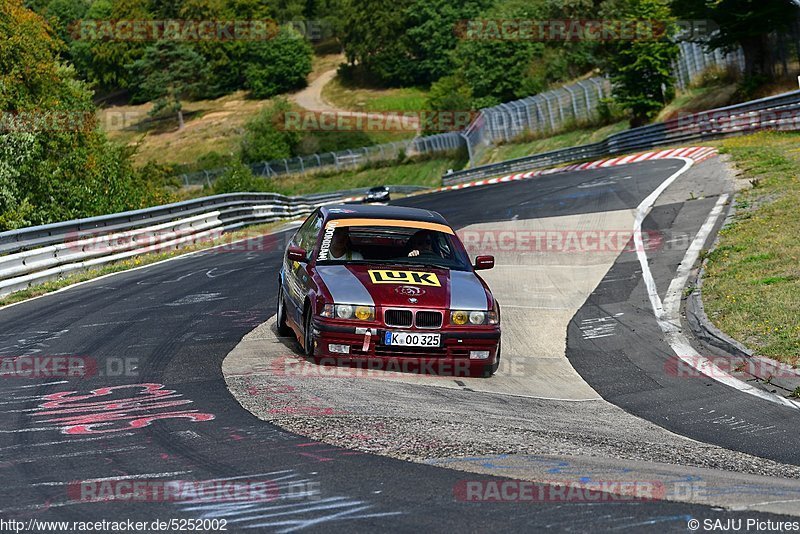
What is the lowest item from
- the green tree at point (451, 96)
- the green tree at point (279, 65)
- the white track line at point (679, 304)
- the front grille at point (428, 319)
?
the white track line at point (679, 304)

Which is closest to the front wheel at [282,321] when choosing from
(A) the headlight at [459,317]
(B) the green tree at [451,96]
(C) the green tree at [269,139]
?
(A) the headlight at [459,317]

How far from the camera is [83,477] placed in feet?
19.6

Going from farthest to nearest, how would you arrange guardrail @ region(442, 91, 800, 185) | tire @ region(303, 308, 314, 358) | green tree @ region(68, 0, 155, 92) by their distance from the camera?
green tree @ region(68, 0, 155, 92), guardrail @ region(442, 91, 800, 185), tire @ region(303, 308, 314, 358)

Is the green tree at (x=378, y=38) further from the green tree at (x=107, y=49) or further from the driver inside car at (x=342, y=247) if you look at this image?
the driver inside car at (x=342, y=247)

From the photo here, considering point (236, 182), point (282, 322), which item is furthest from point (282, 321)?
point (236, 182)

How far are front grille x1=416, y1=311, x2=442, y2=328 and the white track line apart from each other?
2.86 meters

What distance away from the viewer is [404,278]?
10586 millimetres

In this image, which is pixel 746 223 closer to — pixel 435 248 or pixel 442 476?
pixel 435 248

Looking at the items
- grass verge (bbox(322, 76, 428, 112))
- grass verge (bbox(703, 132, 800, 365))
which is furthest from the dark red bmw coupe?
grass verge (bbox(322, 76, 428, 112))

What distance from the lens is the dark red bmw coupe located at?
10.0 meters

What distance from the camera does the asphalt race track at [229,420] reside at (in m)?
5.29

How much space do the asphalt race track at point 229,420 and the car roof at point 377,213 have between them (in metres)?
1.80

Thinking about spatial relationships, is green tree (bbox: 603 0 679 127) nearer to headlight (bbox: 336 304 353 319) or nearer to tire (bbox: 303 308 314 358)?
tire (bbox: 303 308 314 358)

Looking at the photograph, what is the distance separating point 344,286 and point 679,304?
19.1ft
